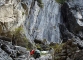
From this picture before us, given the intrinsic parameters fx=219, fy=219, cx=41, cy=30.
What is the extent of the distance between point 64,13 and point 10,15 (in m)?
26.3

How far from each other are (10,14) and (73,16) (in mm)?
25252

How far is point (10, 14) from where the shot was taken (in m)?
38.4

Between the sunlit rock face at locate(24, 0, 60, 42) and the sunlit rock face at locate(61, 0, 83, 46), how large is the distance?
2602mm

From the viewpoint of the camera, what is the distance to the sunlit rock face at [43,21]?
154 feet

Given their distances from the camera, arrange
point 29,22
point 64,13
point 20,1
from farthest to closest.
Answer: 1. point 64,13
2. point 29,22
3. point 20,1

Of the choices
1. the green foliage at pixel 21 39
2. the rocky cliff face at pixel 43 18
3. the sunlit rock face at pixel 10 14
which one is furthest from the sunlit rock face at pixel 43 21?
the green foliage at pixel 21 39

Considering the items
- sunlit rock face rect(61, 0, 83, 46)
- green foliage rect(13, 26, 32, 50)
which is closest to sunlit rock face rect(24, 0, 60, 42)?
sunlit rock face rect(61, 0, 83, 46)

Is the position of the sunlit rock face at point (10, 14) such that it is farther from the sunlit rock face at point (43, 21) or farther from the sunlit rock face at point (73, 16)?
the sunlit rock face at point (73, 16)

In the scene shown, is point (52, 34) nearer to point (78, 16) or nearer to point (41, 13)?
point (41, 13)

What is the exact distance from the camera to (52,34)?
54.8 meters

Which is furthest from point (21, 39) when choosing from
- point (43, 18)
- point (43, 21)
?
point (43, 18)

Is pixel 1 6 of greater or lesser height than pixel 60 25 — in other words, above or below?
above

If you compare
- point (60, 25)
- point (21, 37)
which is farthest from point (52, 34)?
point (21, 37)

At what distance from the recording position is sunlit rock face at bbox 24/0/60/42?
46875mm
